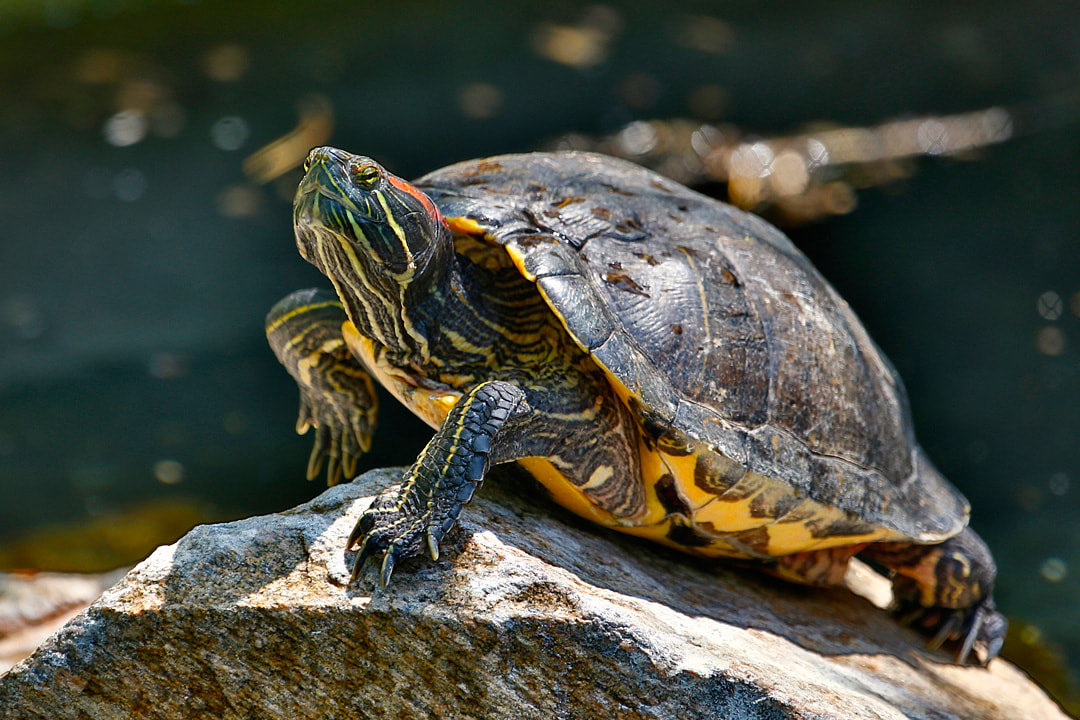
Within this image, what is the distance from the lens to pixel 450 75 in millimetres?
8914

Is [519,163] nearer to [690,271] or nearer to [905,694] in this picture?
[690,271]

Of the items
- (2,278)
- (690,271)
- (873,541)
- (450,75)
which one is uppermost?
(450,75)

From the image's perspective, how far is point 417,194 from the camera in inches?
98.8

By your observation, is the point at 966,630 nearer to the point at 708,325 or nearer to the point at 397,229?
the point at 708,325

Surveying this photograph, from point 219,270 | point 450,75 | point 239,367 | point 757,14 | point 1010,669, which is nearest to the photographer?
point 1010,669

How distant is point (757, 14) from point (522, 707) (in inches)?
361

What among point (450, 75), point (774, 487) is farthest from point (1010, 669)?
point (450, 75)

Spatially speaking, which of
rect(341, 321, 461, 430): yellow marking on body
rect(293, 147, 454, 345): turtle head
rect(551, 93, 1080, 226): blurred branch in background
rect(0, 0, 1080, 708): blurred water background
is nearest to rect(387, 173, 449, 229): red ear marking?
rect(293, 147, 454, 345): turtle head

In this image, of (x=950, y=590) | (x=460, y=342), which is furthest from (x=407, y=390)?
(x=950, y=590)

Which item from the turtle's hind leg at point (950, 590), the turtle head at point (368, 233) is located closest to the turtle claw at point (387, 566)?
the turtle head at point (368, 233)

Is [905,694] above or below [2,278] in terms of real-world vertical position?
above

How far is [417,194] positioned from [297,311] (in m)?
0.81

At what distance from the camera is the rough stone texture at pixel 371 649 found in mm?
2100

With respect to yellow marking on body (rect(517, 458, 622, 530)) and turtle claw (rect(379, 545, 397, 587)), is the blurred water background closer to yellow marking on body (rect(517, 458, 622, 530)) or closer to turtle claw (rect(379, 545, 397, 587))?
yellow marking on body (rect(517, 458, 622, 530))
